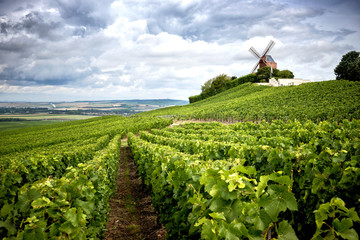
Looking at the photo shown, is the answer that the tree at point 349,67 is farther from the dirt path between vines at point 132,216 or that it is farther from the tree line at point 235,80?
the dirt path between vines at point 132,216

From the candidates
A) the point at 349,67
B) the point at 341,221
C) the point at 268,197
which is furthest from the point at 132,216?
the point at 349,67

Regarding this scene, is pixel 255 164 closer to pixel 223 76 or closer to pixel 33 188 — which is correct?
pixel 33 188

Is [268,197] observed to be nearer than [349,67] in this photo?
Yes

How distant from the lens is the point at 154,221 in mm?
7285

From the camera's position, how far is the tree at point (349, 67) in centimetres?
5234

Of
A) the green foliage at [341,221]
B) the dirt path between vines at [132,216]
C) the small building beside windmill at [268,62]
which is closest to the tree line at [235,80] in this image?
the small building beside windmill at [268,62]

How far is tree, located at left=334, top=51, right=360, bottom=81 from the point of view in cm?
5234

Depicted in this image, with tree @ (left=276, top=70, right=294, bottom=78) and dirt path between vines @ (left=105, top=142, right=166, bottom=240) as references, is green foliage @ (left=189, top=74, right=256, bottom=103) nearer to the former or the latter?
tree @ (left=276, top=70, right=294, bottom=78)

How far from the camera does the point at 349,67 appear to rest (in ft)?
178

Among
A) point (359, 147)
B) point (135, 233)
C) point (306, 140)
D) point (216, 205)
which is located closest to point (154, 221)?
point (135, 233)

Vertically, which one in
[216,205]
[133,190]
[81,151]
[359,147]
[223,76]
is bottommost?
[133,190]

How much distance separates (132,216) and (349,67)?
71.4 metres

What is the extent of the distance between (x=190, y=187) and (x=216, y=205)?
1211 millimetres

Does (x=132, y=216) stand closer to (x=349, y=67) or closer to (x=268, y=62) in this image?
(x=349, y=67)
